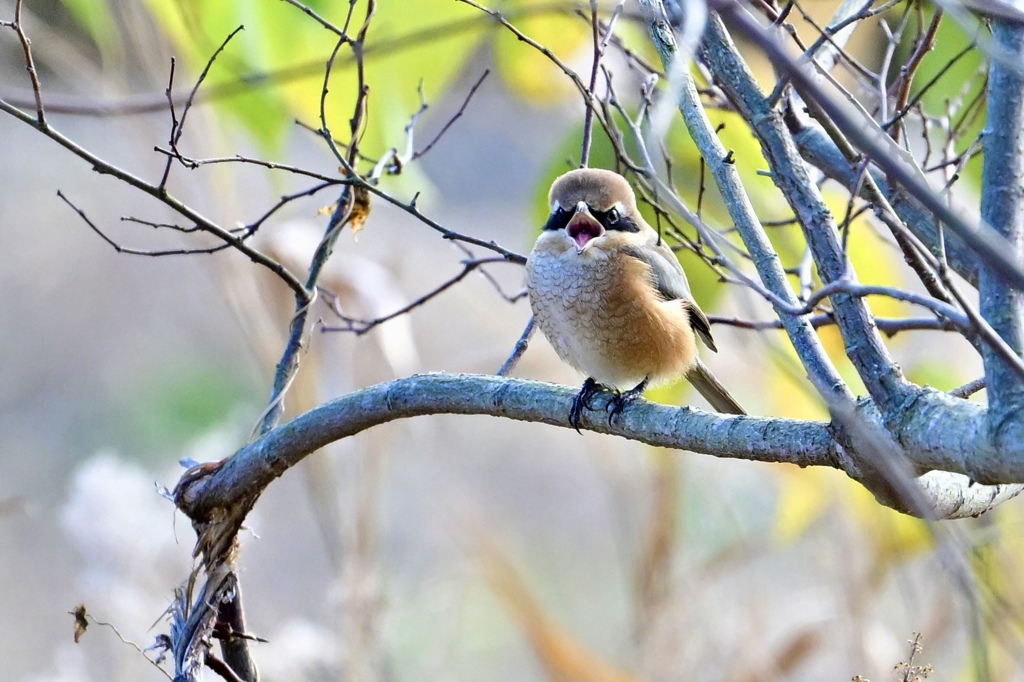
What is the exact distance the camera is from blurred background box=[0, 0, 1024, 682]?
7.48 feet

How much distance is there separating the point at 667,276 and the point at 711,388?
25 centimetres

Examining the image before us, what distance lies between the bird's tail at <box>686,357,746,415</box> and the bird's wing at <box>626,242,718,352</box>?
9 centimetres

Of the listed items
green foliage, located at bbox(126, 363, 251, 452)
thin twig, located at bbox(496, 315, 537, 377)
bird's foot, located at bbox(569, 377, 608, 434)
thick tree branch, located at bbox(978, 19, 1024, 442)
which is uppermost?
green foliage, located at bbox(126, 363, 251, 452)

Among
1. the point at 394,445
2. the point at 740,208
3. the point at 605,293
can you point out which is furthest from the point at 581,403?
the point at 394,445

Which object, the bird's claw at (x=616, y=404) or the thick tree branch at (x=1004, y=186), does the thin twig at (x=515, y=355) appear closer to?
the bird's claw at (x=616, y=404)

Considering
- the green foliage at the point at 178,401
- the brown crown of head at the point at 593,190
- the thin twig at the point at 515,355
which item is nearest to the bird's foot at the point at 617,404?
the thin twig at the point at 515,355

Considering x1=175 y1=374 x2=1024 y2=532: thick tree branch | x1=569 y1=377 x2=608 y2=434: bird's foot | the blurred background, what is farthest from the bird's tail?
x1=175 y1=374 x2=1024 y2=532: thick tree branch

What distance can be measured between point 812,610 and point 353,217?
2.56 metres

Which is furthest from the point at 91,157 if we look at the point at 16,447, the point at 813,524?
the point at 16,447

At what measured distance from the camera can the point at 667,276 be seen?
1.96m

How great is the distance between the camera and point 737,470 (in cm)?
439

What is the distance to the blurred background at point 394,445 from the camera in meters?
2.28

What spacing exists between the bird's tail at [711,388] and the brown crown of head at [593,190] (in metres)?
0.37

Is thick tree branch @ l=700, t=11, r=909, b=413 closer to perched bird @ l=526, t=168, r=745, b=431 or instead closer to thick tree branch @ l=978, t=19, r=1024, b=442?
thick tree branch @ l=978, t=19, r=1024, b=442
